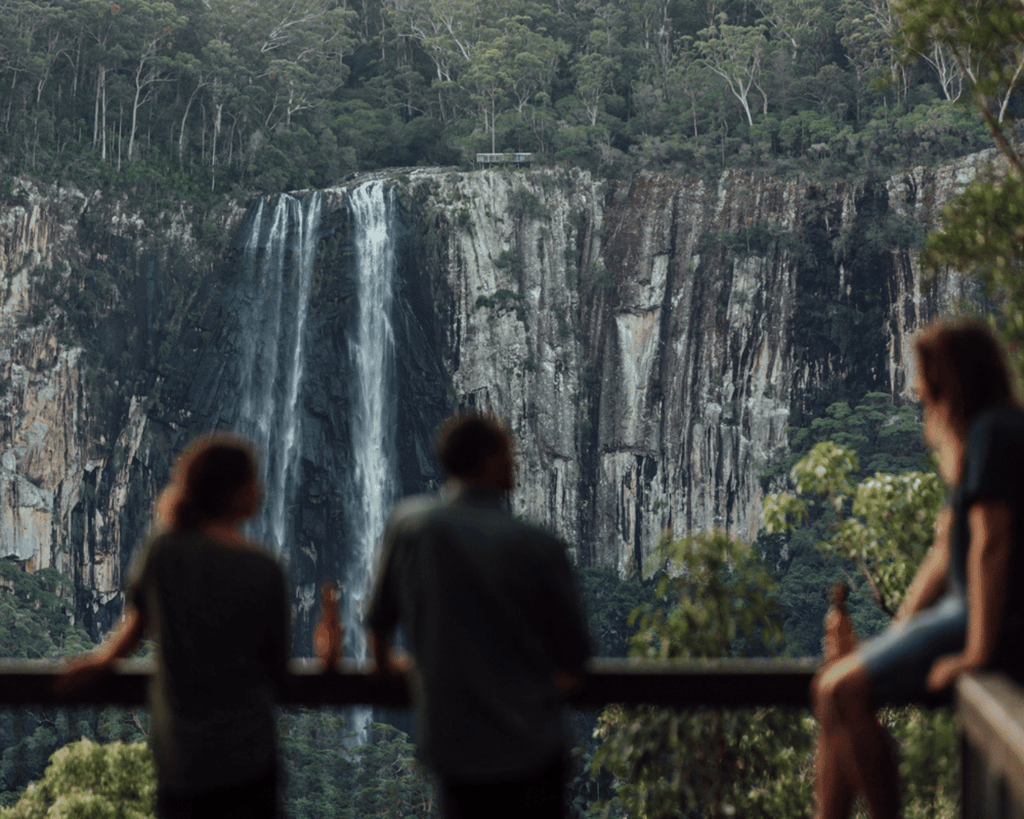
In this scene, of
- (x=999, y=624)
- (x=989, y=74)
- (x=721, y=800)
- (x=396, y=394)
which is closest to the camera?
(x=999, y=624)

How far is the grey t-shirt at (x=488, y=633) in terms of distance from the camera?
5.26 feet

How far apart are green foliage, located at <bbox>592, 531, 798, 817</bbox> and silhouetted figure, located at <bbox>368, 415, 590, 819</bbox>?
92cm

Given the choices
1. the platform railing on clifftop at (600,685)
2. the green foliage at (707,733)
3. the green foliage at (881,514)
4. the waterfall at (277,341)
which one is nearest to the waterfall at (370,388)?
the waterfall at (277,341)

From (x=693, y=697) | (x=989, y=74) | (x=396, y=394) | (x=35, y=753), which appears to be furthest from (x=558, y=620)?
(x=396, y=394)

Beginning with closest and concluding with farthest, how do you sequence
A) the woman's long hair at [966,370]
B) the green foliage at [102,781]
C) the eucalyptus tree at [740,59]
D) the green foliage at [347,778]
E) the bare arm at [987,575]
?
the bare arm at [987,575]
the woman's long hair at [966,370]
the green foliage at [102,781]
the green foliage at [347,778]
the eucalyptus tree at [740,59]

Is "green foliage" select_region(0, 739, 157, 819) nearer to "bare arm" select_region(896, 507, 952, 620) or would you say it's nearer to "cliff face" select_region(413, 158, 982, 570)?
"bare arm" select_region(896, 507, 952, 620)

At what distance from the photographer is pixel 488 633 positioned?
1.61 metres

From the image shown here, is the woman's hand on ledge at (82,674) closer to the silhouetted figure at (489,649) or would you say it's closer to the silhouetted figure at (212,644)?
the silhouetted figure at (212,644)

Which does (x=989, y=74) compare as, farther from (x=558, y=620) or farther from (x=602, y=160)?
(x=602, y=160)

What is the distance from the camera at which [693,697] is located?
6.53 ft

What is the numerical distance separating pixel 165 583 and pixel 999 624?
1.38 m

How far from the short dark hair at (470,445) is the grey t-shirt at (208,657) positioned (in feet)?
1.22

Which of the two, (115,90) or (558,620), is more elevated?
(115,90)

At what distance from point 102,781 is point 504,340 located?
73.1 feet
